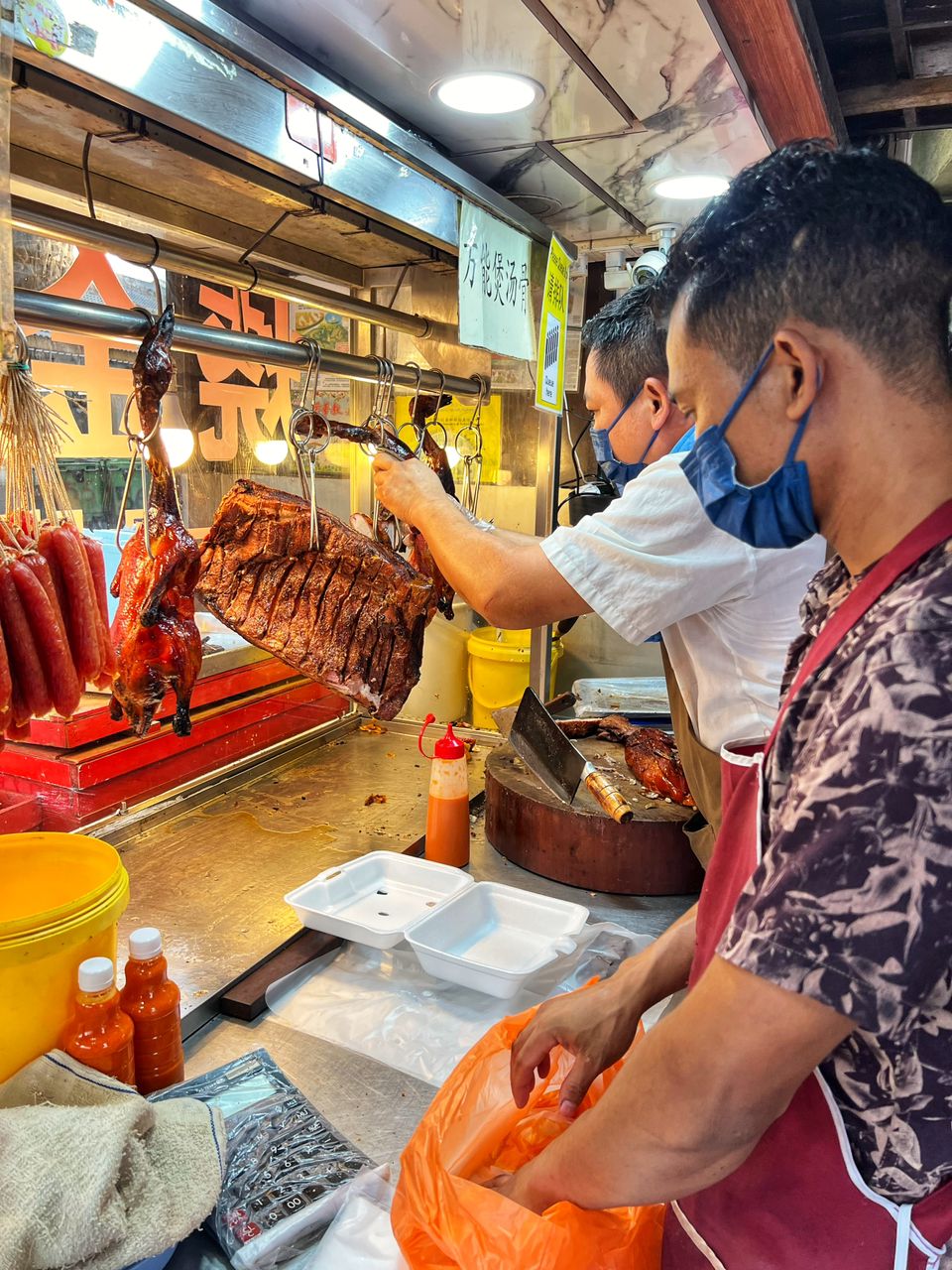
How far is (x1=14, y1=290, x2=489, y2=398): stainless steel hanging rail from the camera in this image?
1.72 m

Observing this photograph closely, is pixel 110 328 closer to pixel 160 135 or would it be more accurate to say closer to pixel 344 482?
pixel 160 135

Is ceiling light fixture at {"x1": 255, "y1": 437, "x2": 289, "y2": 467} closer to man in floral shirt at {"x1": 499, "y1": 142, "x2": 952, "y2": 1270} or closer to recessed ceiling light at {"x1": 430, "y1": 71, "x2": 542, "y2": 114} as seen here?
recessed ceiling light at {"x1": 430, "y1": 71, "x2": 542, "y2": 114}

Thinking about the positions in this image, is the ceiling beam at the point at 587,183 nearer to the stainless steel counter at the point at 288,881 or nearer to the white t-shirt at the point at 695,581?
the white t-shirt at the point at 695,581

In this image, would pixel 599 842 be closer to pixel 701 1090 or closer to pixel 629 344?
pixel 629 344

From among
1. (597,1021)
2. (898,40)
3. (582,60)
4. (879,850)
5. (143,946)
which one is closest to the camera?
(879,850)

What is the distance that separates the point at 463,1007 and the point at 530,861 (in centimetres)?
69

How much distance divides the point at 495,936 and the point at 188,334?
1648 mm

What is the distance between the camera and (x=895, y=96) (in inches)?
115

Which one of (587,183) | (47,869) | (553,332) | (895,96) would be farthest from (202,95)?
(895,96)

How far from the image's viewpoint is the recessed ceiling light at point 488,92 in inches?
80.1

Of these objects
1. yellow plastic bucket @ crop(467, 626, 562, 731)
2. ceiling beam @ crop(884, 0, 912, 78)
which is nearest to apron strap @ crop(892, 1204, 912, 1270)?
yellow plastic bucket @ crop(467, 626, 562, 731)

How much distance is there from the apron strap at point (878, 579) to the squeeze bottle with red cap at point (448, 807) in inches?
65.4

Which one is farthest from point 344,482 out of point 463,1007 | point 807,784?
point 807,784

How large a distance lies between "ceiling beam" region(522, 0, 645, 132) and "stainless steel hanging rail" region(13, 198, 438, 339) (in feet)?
3.17
